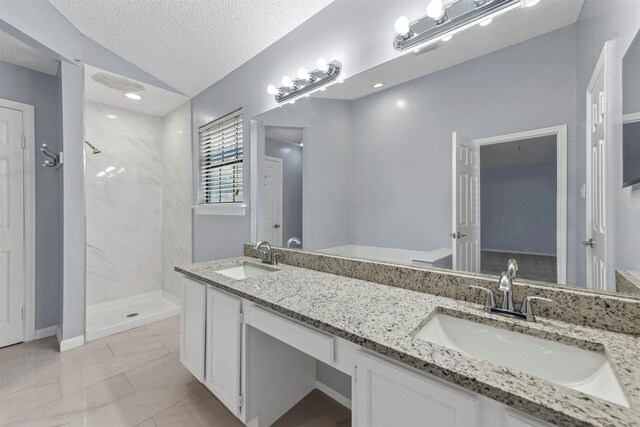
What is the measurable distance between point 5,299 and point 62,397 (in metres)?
1.33

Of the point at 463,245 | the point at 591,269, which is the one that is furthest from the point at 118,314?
the point at 591,269

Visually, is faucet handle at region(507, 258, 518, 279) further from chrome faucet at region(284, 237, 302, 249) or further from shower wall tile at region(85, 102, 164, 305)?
shower wall tile at region(85, 102, 164, 305)

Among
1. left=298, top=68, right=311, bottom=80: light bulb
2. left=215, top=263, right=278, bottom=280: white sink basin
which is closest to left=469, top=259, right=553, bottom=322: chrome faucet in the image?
left=215, top=263, right=278, bottom=280: white sink basin

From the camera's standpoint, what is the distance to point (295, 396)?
172cm

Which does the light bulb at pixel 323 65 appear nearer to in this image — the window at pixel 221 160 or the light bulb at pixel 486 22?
the light bulb at pixel 486 22

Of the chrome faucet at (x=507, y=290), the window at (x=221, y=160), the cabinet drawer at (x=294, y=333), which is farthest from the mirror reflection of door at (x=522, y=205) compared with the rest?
the window at (x=221, y=160)

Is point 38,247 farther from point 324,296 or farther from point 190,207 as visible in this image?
point 324,296

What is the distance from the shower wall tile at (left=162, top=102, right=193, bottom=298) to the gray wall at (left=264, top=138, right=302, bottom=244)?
5.31 ft

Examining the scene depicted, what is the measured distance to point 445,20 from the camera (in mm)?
1277

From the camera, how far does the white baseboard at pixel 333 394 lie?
173 centimetres

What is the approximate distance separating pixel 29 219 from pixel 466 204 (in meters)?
3.52

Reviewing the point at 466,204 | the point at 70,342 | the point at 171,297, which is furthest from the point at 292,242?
the point at 171,297

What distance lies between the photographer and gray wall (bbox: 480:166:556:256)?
1.04 metres

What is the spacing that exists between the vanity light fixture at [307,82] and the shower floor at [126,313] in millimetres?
2605
